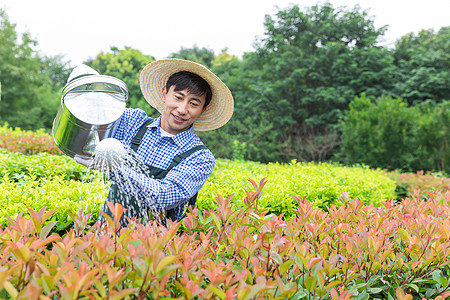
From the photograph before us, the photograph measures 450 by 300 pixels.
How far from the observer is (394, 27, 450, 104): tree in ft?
43.4

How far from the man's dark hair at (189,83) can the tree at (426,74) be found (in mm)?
12812

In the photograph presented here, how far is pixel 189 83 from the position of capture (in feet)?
6.99

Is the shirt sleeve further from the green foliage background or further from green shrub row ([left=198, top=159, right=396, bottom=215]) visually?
the green foliage background

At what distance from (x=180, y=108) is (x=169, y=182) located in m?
0.46

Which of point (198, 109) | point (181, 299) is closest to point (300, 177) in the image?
point (198, 109)

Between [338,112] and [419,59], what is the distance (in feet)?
13.9

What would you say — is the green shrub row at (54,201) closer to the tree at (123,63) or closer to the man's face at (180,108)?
the man's face at (180,108)

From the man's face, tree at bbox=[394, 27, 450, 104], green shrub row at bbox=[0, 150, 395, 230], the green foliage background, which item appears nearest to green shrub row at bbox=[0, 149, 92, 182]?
green shrub row at bbox=[0, 150, 395, 230]

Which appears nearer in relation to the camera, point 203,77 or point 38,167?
point 203,77

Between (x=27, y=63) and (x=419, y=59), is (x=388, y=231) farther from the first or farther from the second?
(x=27, y=63)

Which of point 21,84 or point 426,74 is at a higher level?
point 426,74

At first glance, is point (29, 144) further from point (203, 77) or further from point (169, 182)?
point (169, 182)

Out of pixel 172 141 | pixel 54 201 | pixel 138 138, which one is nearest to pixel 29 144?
pixel 54 201

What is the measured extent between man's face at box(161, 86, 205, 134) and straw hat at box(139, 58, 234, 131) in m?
0.16
